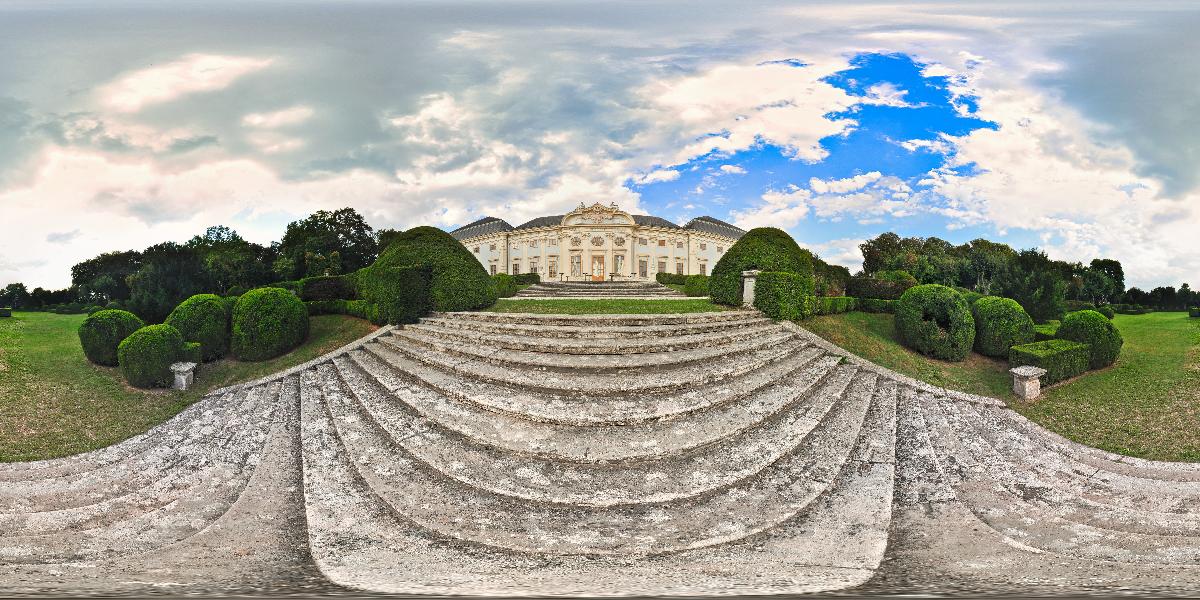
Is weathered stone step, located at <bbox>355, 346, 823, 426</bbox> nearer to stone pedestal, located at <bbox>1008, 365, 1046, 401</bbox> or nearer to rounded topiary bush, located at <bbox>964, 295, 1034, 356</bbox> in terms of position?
stone pedestal, located at <bbox>1008, 365, 1046, 401</bbox>

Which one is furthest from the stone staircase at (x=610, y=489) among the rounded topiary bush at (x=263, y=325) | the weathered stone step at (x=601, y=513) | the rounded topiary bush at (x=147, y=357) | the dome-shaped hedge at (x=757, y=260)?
the dome-shaped hedge at (x=757, y=260)

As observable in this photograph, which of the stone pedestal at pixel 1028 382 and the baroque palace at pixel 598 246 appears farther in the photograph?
the baroque palace at pixel 598 246

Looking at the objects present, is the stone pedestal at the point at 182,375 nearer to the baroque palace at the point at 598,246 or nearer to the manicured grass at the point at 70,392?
the manicured grass at the point at 70,392

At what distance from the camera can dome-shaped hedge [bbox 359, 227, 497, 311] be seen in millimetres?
13352

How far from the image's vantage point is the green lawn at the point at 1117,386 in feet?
26.6

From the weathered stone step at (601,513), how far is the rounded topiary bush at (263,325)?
7.05m

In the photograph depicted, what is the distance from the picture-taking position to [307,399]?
9125 mm

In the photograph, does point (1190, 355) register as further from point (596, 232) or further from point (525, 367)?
point (596, 232)

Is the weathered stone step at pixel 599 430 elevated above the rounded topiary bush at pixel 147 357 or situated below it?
below

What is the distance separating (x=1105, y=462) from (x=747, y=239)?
955 centimetres

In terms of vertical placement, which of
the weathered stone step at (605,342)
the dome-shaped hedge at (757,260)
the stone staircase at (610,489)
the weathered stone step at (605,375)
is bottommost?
the stone staircase at (610,489)

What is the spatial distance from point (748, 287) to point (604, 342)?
6.03m

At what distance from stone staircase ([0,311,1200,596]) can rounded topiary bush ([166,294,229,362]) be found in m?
2.02

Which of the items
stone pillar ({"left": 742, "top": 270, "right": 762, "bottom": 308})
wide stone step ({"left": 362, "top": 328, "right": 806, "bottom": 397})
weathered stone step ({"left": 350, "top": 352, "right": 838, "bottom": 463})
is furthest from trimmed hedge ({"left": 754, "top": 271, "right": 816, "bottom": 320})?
weathered stone step ({"left": 350, "top": 352, "right": 838, "bottom": 463})
